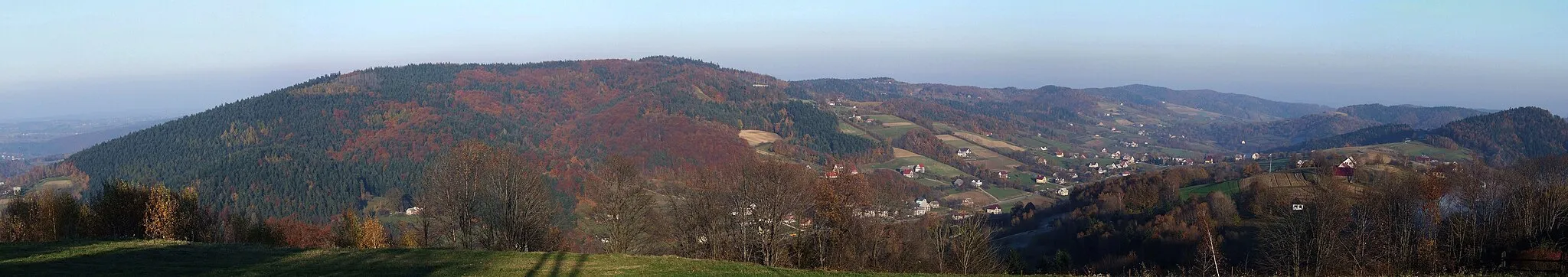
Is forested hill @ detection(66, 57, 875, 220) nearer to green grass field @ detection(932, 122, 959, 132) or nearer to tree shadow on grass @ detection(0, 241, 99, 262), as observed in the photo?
green grass field @ detection(932, 122, 959, 132)

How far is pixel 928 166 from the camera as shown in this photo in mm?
129250

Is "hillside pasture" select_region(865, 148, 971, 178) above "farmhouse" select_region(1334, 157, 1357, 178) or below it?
below

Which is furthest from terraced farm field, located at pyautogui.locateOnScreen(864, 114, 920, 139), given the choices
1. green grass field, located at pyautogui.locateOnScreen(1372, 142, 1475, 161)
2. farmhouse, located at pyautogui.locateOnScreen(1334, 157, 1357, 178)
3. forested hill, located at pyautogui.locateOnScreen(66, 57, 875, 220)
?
farmhouse, located at pyautogui.locateOnScreen(1334, 157, 1357, 178)

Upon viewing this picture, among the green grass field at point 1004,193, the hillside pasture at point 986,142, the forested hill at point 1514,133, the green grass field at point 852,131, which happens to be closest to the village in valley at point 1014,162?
the green grass field at point 1004,193

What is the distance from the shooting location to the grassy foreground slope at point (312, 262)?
62.8 feet

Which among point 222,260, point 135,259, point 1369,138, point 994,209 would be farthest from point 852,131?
point 135,259

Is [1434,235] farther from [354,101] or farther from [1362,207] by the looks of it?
[354,101]

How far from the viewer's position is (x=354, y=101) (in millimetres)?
150250

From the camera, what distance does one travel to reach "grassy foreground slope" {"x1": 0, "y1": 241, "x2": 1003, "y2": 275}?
19141 mm

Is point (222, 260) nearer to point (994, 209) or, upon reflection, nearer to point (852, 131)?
point (994, 209)

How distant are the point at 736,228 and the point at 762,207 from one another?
2.56 meters

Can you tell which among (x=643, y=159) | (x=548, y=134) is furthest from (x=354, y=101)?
(x=643, y=159)

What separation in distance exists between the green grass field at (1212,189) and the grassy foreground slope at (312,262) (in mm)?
61857

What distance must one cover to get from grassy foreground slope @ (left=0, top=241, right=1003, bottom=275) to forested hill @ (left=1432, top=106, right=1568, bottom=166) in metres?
139
